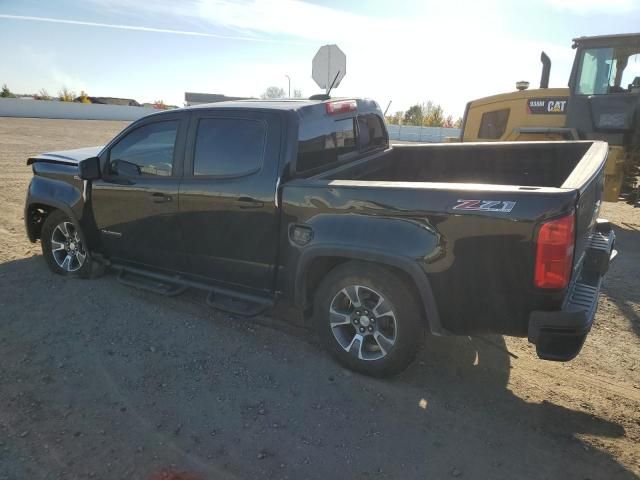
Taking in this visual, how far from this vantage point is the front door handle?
152 inches

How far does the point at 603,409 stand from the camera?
2.95 m

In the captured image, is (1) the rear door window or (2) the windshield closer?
(1) the rear door window

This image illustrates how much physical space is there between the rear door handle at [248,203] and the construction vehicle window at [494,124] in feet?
24.5

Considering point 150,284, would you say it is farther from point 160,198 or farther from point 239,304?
point 239,304

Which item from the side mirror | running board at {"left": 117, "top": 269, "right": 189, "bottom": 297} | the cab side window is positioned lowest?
running board at {"left": 117, "top": 269, "right": 189, "bottom": 297}

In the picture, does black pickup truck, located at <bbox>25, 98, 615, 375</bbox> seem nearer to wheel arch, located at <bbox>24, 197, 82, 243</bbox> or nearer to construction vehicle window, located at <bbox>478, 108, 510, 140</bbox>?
wheel arch, located at <bbox>24, 197, 82, 243</bbox>

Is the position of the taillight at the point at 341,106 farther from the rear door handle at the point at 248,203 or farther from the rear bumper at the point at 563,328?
the rear bumper at the point at 563,328

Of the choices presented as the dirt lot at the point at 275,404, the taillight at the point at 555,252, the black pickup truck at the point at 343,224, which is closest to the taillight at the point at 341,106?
the black pickup truck at the point at 343,224

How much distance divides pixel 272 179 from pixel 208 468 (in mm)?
1880

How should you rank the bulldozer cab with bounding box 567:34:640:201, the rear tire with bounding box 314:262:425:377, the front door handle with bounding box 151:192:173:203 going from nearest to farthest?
the rear tire with bounding box 314:262:425:377 < the front door handle with bounding box 151:192:173:203 < the bulldozer cab with bounding box 567:34:640:201

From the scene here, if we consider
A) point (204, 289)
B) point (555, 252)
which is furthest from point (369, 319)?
point (204, 289)

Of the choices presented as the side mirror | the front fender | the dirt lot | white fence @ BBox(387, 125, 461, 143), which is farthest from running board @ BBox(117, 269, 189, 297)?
white fence @ BBox(387, 125, 461, 143)

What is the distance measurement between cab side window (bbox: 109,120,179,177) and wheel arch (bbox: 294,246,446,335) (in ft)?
5.05

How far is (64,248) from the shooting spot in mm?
4891
